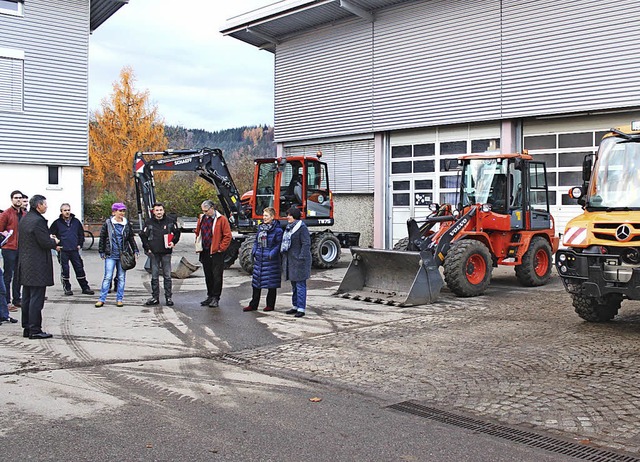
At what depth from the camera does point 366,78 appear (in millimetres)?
23516

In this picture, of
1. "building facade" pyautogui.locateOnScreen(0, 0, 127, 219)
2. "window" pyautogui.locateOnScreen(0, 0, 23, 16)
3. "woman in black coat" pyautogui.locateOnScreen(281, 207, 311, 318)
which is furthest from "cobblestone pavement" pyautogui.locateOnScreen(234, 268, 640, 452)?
"window" pyautogui.locateOnScreen(0, 0, 23, 16)

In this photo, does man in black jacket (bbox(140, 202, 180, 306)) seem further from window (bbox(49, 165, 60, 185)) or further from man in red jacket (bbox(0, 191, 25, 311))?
window (bbox(49, 165, 60, 185))

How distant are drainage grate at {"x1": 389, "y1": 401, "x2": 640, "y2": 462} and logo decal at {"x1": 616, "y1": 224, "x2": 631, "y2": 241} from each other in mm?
4233

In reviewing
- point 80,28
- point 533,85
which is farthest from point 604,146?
point 80,28

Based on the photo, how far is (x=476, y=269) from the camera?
13.0 meters

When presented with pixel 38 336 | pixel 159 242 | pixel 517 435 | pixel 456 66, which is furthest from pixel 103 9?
pixel 517 435

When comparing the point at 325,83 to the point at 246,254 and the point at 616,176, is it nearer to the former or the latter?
the point at 246,254

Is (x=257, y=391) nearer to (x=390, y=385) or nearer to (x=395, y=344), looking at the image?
(x=390, y=385)

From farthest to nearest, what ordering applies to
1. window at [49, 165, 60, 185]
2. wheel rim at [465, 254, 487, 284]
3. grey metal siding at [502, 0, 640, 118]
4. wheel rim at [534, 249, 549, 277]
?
window at [49, 165, 60, 185] < grey metal siding at [502, 0, 640, 118] < wheel rim at [534, 249, 549, 277] < wheel rim at [465, 254, 487, 284]

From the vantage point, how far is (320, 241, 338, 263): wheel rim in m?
18.2

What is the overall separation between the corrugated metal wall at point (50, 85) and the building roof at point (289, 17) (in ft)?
18.8

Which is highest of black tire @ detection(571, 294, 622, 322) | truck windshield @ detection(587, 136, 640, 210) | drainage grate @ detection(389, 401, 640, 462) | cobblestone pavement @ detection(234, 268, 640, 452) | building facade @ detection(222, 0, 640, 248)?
building facade @ detection(222, 0, 640, 248)

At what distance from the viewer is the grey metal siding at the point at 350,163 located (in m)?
23.9

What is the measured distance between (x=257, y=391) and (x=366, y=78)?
18569 mm
